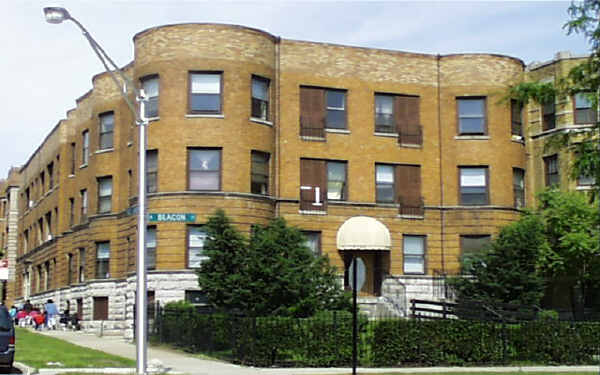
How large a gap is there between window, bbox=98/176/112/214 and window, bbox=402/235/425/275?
14829 millimetres

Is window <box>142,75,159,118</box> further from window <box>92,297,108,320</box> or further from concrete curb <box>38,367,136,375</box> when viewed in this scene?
concrete curb <box>38,367,136,375</box>

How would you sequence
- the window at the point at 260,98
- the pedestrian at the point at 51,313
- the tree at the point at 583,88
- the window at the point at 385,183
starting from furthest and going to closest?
the pedestrian at the point at 51,313, the window at the point at 385,183, the window at the point at 260,98, the tree at the point at 583,88

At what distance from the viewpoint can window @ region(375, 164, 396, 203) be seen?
4250cm

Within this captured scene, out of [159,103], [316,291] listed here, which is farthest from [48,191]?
[316,291]

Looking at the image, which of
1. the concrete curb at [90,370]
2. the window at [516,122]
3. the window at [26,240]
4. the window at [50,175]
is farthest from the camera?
the window at [26,240]

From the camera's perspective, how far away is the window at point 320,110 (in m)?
41.2

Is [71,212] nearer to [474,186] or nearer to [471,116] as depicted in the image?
[474,186]

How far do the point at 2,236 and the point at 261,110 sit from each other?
199 ft

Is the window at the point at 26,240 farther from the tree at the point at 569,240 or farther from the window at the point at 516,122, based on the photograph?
the tree at the point at 569,240

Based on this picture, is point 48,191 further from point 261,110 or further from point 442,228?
point 442,228

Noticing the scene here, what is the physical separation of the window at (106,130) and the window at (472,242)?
711 inches

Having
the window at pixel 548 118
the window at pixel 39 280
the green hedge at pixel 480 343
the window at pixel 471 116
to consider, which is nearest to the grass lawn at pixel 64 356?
the green hedge at pixel 480 343

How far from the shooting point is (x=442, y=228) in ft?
141

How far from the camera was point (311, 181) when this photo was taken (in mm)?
41125
